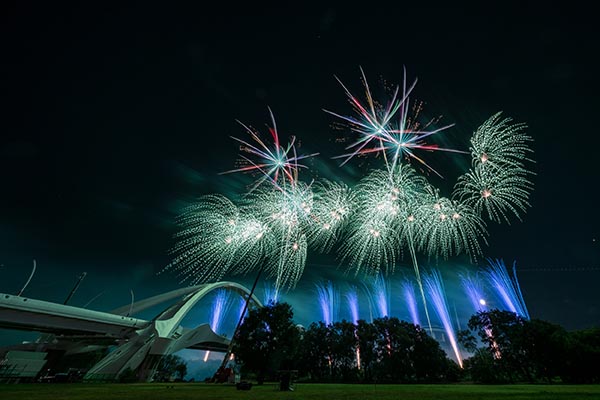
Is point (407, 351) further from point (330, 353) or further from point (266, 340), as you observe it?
point (266, 340)

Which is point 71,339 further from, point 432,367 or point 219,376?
point 432,367

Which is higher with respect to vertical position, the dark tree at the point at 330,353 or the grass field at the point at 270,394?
the dark tree at the point at 330,353

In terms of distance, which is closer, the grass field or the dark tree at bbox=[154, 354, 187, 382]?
the grass field

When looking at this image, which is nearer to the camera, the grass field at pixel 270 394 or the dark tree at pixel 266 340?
the grass field at pixel 270 394

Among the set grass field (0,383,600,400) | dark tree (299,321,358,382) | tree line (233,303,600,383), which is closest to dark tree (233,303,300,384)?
tree line (233,303,600,383)

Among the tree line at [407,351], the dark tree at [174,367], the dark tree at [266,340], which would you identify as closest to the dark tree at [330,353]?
the tree line at [407,351]

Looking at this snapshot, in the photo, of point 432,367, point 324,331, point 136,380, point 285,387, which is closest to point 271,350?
point 285,387

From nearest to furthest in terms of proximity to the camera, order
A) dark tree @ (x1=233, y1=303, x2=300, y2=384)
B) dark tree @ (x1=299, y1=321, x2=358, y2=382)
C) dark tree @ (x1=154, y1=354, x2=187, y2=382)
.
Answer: dark tree @ (x1=233, y1=303, x2=300, y2=384)
dark tree @ (x1=299, y1=321, x2=358, y2=382)
dark tree @ (x1=154, y1=354, x2=187, y2=382)

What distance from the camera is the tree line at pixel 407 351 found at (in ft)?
125

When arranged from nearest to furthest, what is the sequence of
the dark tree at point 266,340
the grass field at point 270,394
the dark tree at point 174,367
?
the grass field at point 270,394 → the dark tree at point 266,340 → the dark tree at point 174,367

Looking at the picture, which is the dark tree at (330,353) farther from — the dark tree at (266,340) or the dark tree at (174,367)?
the dark tree at (174,367)

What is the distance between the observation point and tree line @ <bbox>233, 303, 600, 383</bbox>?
38219 millimetres

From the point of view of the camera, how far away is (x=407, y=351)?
197ft

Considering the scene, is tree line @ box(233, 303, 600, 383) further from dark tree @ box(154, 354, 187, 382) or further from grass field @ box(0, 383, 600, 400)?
dark tree @ box(154, 354, 187, 382)
